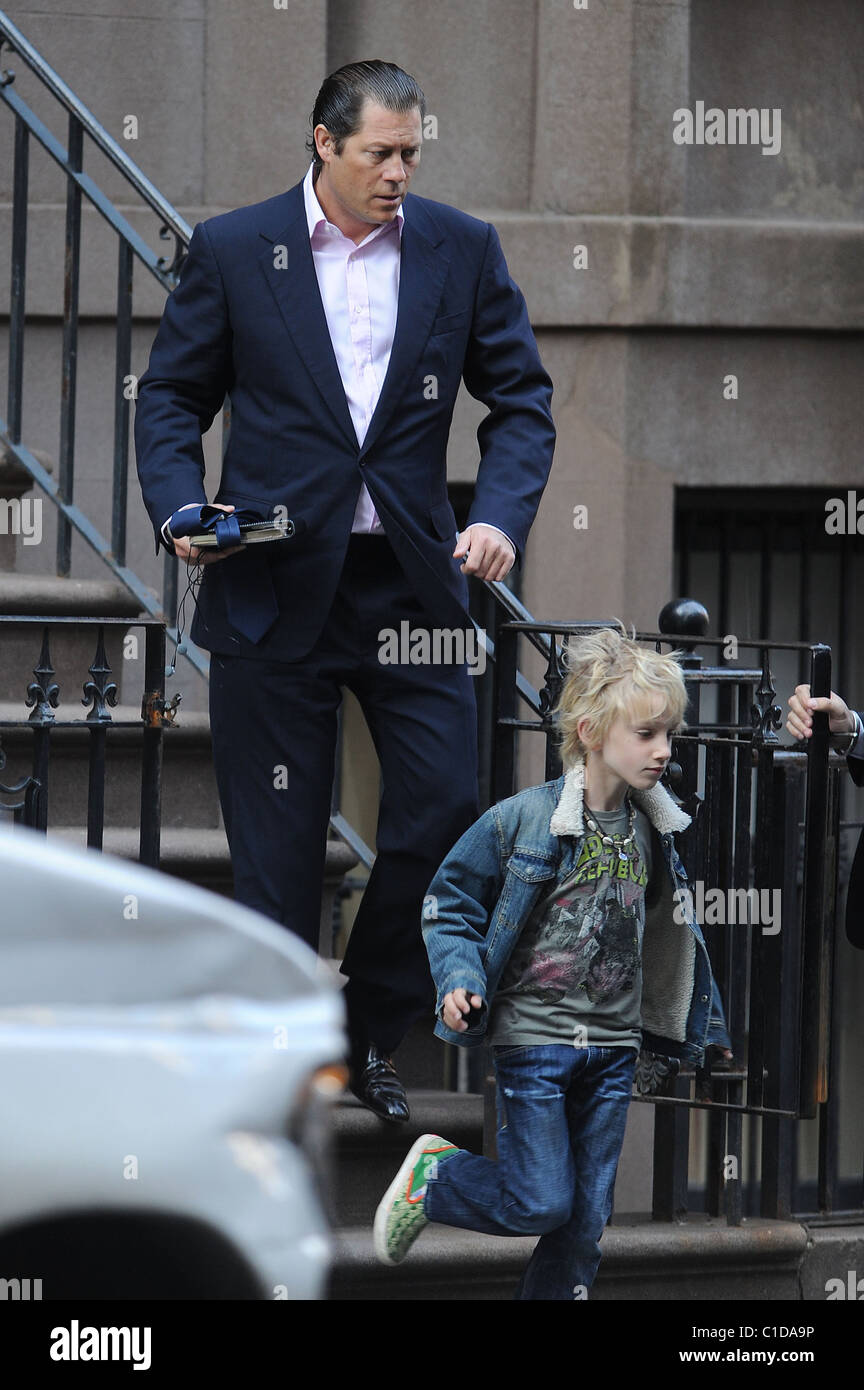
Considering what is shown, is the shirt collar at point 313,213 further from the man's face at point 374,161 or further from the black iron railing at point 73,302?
the black iron railing at point 73,302

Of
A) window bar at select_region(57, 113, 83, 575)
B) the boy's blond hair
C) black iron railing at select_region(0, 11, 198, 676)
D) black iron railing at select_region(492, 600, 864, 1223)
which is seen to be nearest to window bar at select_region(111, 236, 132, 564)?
black iron railing at select_region(0, 11, 198, 676)

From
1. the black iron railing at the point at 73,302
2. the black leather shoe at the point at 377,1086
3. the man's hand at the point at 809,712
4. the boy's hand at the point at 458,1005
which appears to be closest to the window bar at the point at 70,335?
the black iron railing at the point at 73,302

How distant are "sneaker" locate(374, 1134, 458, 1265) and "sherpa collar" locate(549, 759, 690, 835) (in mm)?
707

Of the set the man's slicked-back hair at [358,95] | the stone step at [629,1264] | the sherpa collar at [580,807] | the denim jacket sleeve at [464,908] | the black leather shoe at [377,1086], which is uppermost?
the man's slicked-back hair at [358,95]

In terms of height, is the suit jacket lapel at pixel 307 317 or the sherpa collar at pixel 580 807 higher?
the suit jacket lapel at pixel 307 317

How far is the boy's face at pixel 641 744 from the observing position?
3736 millimetres

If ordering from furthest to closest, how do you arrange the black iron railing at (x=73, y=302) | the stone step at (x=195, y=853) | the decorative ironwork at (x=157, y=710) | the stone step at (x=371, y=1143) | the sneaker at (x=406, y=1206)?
the black iron railing at (x=73, y=302), the stone step at (x=195, y=853), the stone step at (x=371, y=1143), the decorative ironwork at (x=157, y=710), the sneaker at (x=406, y=1206)

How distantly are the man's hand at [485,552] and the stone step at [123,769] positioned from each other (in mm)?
1350

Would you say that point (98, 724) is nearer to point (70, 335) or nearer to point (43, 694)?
point (43, 694)

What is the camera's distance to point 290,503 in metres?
4.04

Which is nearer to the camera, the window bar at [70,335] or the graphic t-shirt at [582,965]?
the graphic t-shirt at [582,965]

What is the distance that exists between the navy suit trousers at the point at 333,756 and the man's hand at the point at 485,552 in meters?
0.24

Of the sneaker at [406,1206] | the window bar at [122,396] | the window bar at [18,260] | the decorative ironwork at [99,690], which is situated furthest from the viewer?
the window bar at [18,260]

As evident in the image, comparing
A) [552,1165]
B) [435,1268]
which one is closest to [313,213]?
[552,1165]
